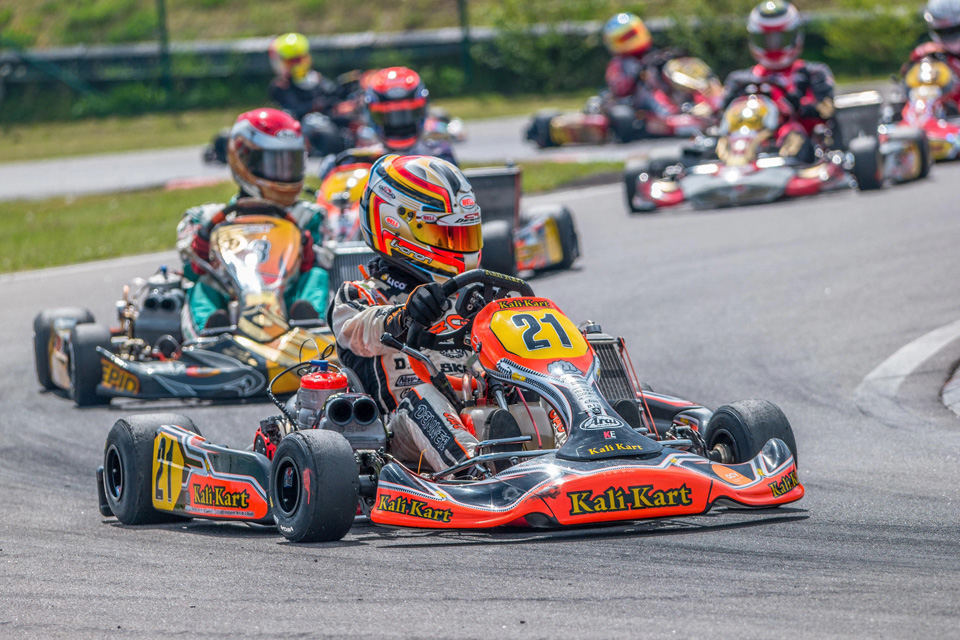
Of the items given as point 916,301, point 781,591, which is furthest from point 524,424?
point 916,301

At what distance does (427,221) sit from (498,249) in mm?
4291

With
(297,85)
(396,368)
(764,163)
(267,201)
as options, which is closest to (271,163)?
(267,201)

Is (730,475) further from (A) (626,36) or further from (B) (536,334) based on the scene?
(A) (626,36)

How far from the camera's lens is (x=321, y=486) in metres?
4.79

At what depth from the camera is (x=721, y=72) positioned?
26.3 m

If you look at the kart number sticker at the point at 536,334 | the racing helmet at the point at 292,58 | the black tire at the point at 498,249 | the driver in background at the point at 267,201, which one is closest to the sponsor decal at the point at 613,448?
the kart number sticker at the point at 536,334

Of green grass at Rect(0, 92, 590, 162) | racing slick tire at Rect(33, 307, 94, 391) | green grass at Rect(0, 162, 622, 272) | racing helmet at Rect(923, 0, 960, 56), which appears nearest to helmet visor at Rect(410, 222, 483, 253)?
racing slick tire at Rect(33, 307, 94, 391)

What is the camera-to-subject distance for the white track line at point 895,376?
7066mm

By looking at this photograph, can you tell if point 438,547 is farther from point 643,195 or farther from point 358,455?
point 643,195

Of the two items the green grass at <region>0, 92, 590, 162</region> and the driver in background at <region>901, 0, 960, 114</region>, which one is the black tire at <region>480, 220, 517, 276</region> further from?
the green grass at <region>0, 92, 590, 162</region>

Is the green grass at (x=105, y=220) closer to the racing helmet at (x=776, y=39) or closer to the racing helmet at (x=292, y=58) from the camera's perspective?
the racing helmet at (x=292, y=58)

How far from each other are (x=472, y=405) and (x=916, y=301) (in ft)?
15.5

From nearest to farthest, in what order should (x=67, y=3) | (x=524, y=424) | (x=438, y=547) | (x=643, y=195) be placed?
(x=438, y=547) < (x=524, y=424) < (x=643, y=195) < (x=67, y=3)

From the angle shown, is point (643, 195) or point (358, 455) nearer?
point (358, 455)
